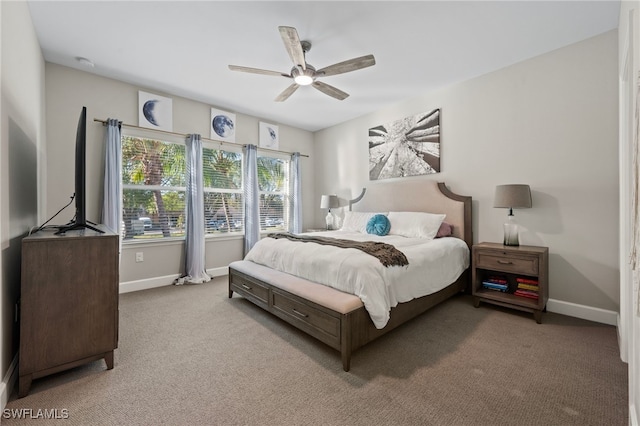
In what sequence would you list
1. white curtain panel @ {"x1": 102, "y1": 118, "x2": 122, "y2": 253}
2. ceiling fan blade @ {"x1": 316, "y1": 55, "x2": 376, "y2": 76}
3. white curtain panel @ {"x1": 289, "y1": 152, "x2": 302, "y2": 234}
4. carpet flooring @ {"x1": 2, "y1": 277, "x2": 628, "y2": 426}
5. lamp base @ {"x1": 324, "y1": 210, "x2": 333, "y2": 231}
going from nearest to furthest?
1. carpet flooring @ {"x1": 2, "y1": 277, "x2": 628, "y2": 426}
2. ceiling fan blade @ {"x1": 316, "y1": 55, "x2": 376, "y2": 76}
3. white curtain panel @ {"x1": 102, "y1": 118, "x2": 122, "y2": 253}
4. lamp base @ {"x1": 324, "y1": 210, "x2": 333, "y2": 231}
5. white curtain panel @ {"x1": 289, "y1": 152, "x2": 302, "y2": 234}

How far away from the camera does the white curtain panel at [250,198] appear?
4680mm

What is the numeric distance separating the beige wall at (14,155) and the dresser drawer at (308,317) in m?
1.69

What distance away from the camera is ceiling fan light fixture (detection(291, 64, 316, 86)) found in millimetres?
2630

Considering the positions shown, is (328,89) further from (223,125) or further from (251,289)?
(251,289)

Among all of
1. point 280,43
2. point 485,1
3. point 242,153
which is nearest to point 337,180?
point 242,153

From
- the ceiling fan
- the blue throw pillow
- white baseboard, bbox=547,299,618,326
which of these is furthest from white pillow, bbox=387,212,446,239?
the ceiling fan

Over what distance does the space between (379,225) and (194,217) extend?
8.91 ft

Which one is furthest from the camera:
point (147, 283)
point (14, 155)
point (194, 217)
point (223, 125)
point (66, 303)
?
point (223, 125)

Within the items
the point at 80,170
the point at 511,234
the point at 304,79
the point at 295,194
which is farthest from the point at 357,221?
the point at 80,170

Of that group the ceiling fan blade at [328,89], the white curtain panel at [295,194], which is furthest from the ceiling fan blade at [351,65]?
Result: the white curtain panel at [295,194]

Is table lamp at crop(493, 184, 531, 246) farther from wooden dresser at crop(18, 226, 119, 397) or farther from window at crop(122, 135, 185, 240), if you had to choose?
window at crop(122, 135, 185, 240)

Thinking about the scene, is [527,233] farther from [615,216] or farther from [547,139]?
[547,139]

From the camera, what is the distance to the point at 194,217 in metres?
4.04

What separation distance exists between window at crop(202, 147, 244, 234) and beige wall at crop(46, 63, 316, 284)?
0.30 meters
